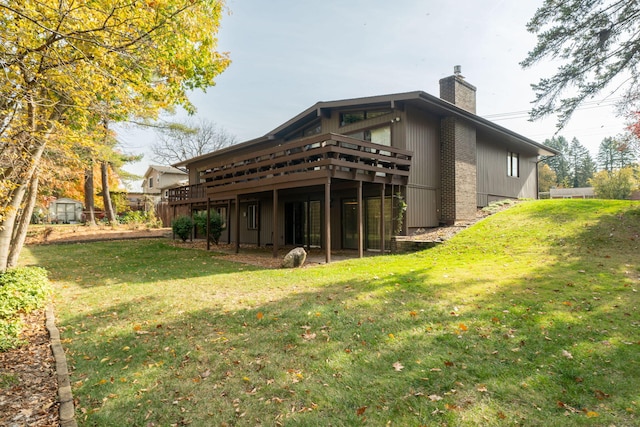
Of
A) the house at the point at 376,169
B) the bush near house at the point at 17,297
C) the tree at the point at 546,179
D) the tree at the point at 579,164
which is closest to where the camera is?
the bush near house at the point at 17,297

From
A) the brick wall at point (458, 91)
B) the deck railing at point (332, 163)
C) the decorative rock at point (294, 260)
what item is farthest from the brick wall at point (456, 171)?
the decorative rock at point (294, 260)

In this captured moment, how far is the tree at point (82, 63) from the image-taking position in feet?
14.2

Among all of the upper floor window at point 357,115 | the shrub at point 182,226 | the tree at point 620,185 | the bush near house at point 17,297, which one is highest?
the upper floor window at point 357,115

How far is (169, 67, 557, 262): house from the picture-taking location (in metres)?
10.8

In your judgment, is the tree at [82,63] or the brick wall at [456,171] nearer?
the tree at [82,63]

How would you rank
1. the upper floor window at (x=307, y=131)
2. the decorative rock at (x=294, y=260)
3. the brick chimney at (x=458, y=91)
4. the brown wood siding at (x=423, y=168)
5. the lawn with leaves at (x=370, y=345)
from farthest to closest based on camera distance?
the upper floor window at (x=307, y=131) < the brick chimney at (x=458, y=91) < the brown wood siding at (x=423, y=168) < the decorative rock at (x=294, y=260) < the lawn with leaves at (x=370, y=345)

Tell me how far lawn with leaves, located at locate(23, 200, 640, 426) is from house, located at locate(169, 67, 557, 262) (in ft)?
13.0

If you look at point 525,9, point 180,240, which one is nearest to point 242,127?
point 180,240

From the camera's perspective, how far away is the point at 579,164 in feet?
219

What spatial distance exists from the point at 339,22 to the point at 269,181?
5.82m

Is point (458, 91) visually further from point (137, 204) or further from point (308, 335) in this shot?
point (137, 204)

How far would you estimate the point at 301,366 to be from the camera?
12.2 ft

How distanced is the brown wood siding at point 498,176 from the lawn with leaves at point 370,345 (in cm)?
795

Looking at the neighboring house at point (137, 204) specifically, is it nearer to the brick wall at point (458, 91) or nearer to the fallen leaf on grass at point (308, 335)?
the brick wall at point (458, 91)
